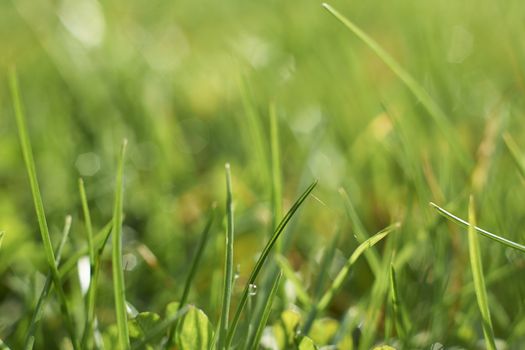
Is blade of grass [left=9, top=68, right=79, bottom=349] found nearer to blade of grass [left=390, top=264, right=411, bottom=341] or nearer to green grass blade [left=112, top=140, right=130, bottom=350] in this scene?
green grass blade [left=112, top=140, right=130, bottom=350]

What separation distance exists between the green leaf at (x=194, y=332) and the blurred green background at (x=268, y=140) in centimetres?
9

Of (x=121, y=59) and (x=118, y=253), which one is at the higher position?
(x=118, y=253)

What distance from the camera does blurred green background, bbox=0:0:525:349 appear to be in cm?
69

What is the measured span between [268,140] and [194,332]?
1.75 ft

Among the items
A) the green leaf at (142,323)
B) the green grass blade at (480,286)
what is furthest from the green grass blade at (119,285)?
the green grass blade at (480,286)

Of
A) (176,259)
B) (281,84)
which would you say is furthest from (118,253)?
(281,84)

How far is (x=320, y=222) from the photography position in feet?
2.71

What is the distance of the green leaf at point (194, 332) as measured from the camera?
512 mm

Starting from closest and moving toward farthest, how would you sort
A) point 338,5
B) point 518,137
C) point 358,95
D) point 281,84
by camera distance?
point 518,137, point 358,95, point 281,84, point 338,5

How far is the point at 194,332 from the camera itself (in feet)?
1.70

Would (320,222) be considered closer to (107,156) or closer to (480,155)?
(480,155)

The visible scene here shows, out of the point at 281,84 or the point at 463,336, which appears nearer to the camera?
the point at 463,336

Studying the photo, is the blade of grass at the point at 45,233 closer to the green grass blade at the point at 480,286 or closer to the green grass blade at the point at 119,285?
Answer: the green grass blade at the point at 119,285

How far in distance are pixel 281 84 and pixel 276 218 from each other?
0.62 metres
